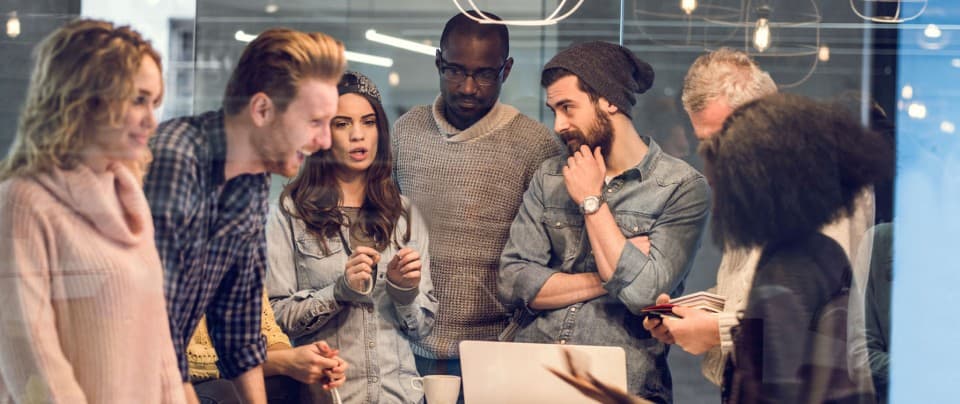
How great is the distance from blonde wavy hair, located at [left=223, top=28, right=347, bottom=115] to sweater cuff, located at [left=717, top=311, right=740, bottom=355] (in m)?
1.19

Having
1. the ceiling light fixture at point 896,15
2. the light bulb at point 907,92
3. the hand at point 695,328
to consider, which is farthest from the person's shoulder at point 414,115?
the light bulb at point 907,92

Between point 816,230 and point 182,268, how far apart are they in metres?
1.62

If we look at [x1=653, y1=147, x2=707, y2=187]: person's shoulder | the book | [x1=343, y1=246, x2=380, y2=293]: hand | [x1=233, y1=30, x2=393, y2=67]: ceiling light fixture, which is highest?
[x1=233, y1=30, x2=393, y2=67]: ceiling light fixture

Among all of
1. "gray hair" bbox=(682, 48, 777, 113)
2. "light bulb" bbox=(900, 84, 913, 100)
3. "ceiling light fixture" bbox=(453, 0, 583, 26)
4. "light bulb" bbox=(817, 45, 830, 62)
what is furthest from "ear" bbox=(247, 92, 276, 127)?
"light bulb" bbox=(900, 84, 913, 100)

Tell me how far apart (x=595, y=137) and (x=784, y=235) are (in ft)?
1.82

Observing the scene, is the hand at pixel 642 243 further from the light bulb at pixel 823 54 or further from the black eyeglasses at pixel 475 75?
the light bulb at pixel 823 54

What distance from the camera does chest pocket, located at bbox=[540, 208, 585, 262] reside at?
9.48ft

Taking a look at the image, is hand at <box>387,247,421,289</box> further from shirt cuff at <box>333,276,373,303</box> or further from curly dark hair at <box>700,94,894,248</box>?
curly dark hair at <box>700,94,894,248</box>

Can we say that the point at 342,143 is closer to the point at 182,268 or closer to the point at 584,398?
the point at 182,268

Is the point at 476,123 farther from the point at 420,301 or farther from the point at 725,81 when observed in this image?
the point at 725,81

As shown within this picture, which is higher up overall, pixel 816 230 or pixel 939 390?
pixel 816 230

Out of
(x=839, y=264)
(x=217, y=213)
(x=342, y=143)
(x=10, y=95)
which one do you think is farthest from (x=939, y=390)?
(x=10, y=95)

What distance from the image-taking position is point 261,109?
267cm

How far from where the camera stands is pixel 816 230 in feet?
9.36
